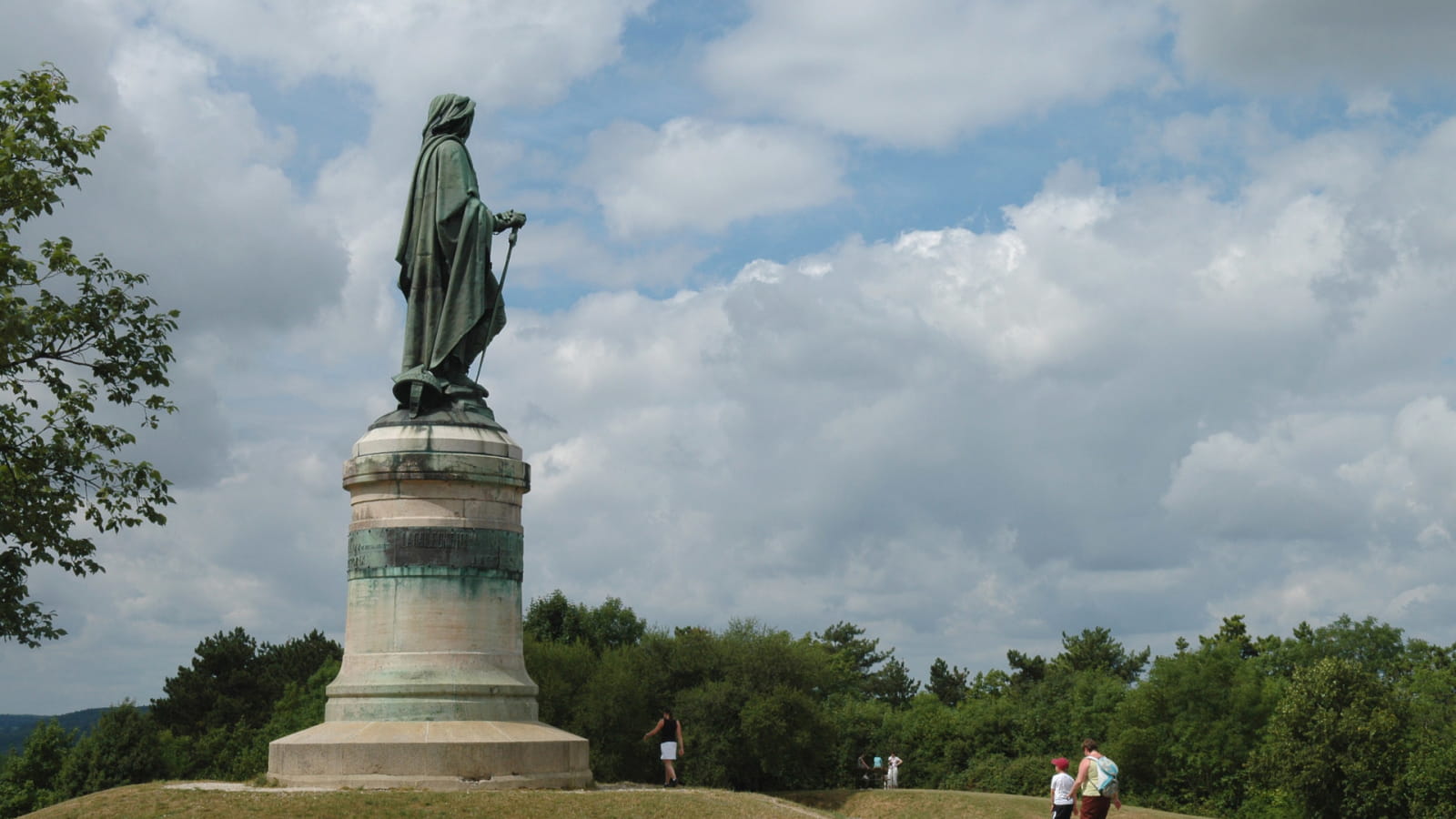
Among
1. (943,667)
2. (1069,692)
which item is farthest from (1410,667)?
(943,667)

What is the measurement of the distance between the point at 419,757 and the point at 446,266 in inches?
325

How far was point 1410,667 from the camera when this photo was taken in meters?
69.2

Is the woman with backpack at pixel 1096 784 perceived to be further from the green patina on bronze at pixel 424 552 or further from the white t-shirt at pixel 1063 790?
the green patina on bronze at pixel 424 552

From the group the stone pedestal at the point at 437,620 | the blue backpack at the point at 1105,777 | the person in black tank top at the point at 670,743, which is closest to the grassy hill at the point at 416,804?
the stone pedestal at the point at 437,620

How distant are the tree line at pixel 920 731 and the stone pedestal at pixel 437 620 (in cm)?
1985

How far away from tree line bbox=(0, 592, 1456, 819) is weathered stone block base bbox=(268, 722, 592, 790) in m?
20.5

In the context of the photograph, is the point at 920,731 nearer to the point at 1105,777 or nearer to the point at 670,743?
the point at 670,743

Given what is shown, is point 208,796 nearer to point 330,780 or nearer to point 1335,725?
point 330,780

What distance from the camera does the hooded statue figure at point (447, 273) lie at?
2302 centimetres

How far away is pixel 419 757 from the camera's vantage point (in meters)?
19.5

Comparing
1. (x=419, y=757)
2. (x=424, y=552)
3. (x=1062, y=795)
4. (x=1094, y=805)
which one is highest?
(x=424, y=552)

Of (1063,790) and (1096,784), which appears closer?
(1096,784)

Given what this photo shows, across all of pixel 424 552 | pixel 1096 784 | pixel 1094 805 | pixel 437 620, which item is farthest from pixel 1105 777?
pixel 424 552

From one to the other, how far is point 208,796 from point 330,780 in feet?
5.13
